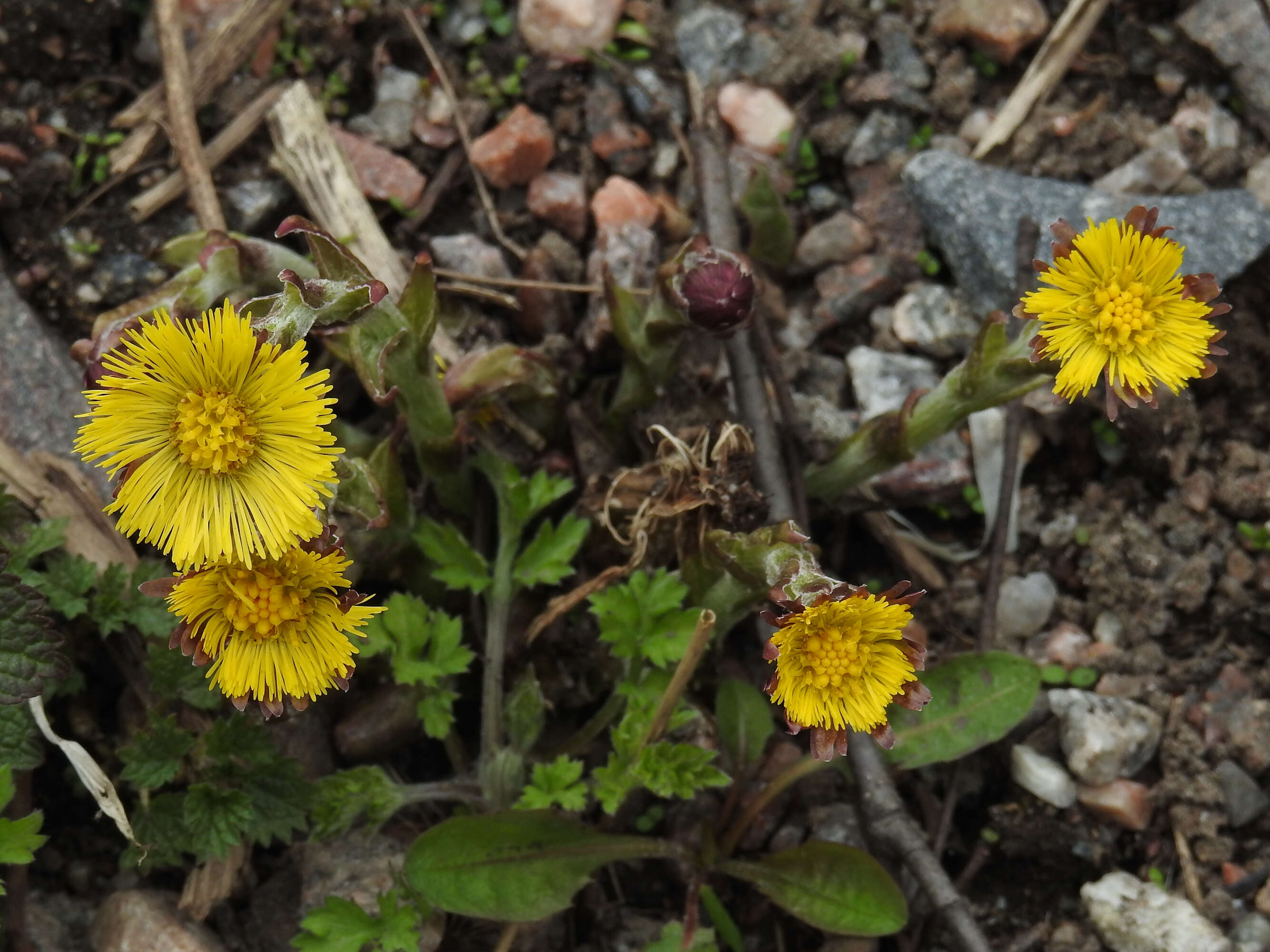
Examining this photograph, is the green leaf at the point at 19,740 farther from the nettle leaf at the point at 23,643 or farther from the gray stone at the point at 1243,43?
the gray stone at the point at 1243,43

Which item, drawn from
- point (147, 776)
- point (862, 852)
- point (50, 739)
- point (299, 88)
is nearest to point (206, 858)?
point (147, 776)

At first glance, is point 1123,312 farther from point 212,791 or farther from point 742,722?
point 212,791

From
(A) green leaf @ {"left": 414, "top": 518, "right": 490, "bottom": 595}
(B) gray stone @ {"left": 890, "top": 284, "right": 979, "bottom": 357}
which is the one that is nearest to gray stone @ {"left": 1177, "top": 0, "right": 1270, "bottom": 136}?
(B) gray stone @ {"left": 890, "top": 284, "right": 979, "bottom": 357}

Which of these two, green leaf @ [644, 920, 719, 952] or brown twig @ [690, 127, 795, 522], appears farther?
brown twig @ [690, 127, 795, 522]

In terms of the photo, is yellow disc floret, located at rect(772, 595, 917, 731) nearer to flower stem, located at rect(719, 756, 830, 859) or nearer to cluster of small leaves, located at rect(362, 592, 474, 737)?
flower stem, located at rect(719, 756, 830, 859)

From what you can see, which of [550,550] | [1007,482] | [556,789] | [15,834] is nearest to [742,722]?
[556,789]

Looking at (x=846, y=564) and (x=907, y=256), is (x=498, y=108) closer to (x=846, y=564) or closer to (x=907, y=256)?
(x=907, y=256)

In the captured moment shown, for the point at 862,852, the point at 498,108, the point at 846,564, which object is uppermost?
the point at 498,108
